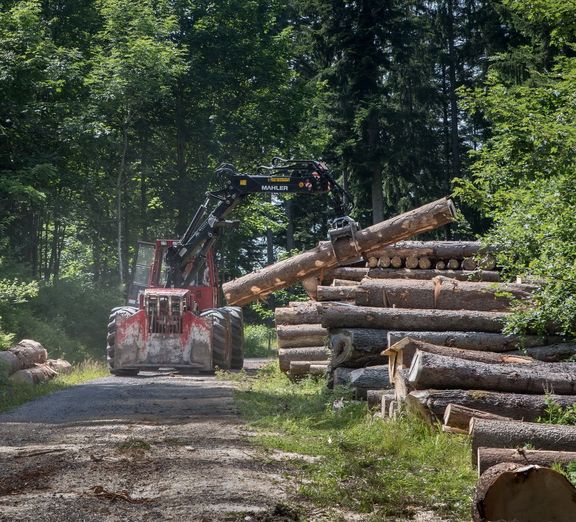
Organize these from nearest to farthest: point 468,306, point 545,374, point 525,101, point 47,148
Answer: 1. point 545,374
2. point 468,306
3. point 525,101
4. point 47,148

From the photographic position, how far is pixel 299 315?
70.8ft

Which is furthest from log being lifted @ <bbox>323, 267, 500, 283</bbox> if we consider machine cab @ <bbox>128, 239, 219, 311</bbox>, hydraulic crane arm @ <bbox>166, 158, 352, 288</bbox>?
machine cab @ <bbox>128, 239, 219, 311</bbox>

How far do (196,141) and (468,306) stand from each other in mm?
27831

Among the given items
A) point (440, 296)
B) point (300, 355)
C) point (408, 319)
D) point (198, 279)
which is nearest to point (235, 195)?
point (198, 279)

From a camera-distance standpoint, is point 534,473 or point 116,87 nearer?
point 534,473

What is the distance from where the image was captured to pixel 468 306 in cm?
1600

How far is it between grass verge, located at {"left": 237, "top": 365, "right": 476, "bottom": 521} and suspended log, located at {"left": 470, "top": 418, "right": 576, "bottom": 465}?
305mm

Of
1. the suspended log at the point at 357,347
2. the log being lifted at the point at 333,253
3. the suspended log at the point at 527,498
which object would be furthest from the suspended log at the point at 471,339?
the suspended log at the point at 527,498

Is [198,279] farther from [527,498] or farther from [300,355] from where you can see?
[527,498]

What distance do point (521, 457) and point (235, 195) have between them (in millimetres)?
16484

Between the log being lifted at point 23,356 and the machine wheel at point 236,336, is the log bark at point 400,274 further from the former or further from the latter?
the log being lifted at point 23,356

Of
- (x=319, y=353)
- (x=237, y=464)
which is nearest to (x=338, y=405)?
(x=237, y=464)

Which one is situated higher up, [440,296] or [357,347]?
[440,296]

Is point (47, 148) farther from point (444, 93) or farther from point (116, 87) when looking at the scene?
point (444, 93)
